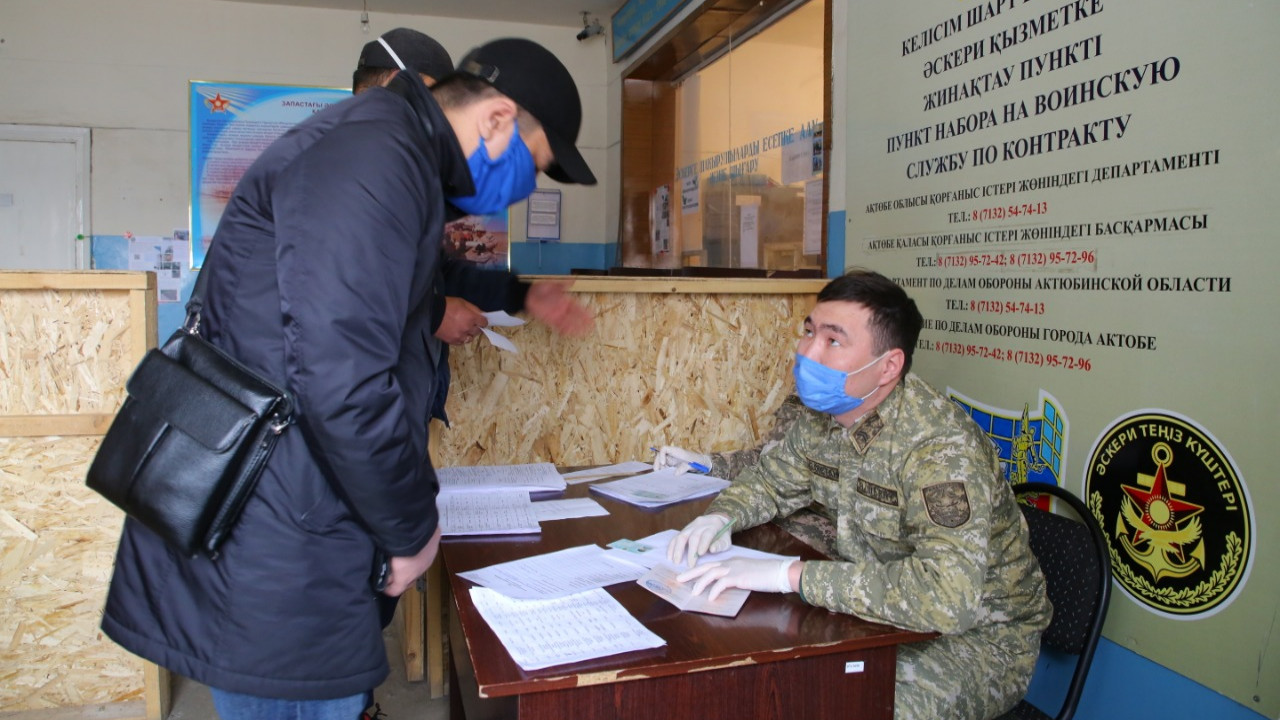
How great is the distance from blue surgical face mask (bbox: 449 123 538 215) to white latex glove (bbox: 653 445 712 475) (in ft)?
3.68

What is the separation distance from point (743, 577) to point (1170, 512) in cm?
98

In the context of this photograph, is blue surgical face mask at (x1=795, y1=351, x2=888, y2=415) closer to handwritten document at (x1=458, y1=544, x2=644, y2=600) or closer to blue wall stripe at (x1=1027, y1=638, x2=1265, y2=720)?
handwritten document at (x1=458, y1=544, x2=644, y2=600)

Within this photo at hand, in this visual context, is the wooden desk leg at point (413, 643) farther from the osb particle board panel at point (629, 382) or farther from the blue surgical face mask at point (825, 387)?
the blue surgical face mask at point (825, 387)

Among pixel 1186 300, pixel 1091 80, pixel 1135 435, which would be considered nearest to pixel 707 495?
pixel 1135 435

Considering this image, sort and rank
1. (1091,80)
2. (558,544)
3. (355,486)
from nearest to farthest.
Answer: (355,486) < (558,544) < (1091,80)

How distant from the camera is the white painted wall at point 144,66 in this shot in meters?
Answer: 5.04

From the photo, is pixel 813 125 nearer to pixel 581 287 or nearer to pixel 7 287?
pixel 581 287

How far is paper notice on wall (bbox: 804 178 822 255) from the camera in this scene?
3217mm

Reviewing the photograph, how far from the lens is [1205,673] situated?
5.48 ft

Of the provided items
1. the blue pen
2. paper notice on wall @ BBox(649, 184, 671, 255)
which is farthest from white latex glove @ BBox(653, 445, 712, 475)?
paper notice on wall @ BBox(649, 184, 671, 255)

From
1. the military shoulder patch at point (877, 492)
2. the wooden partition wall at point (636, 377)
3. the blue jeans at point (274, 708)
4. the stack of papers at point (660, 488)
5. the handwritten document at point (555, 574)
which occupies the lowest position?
the blue jeans at point (274, 708)

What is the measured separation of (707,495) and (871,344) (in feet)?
1.88

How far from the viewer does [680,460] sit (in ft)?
7.50

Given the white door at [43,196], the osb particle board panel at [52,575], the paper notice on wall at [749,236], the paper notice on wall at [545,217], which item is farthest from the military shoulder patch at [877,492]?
the white door at [43,196]
